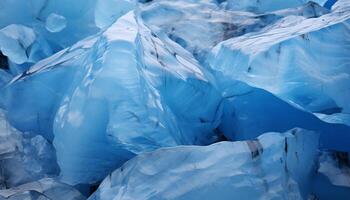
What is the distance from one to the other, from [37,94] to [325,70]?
59 centimetres

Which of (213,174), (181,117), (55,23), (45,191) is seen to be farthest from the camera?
(55,23)

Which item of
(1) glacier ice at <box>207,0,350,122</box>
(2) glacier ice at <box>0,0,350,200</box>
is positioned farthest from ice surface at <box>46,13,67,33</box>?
(1) glacier ice at <box>207,0,350,122</box>

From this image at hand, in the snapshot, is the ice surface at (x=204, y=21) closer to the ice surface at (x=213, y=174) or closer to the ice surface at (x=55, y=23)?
the ice surface at (x=55, y=23)

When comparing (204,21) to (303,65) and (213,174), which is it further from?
(213,174)

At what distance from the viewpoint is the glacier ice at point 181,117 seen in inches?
23.7

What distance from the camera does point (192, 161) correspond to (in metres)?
0.60

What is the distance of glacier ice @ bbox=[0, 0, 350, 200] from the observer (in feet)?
1.97

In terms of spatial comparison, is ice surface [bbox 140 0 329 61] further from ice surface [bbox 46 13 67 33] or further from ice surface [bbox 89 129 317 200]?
ice surface [bbox 89 129 317 200]

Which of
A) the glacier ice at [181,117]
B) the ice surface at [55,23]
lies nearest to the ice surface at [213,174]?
the glacier ice at [181,117]

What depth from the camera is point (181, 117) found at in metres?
0.81

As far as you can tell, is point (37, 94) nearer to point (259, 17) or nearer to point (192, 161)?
point (192, 161)

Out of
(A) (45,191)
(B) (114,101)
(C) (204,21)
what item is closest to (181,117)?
(B) (114,101)

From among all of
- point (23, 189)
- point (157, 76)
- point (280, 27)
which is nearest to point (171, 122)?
point (157, 76)

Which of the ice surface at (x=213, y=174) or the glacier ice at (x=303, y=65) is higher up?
the glacier ice at (x=303, y=65)
